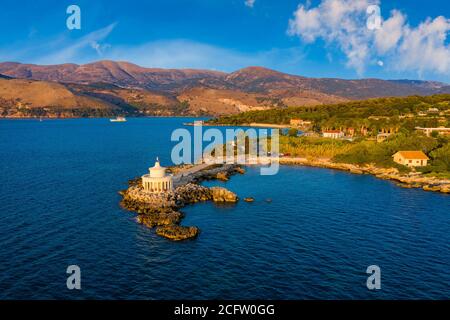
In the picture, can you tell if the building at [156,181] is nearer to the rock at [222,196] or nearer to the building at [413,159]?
the rock at [222,196]

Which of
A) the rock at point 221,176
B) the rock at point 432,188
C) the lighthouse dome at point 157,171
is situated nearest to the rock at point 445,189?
the rock at point 432,188

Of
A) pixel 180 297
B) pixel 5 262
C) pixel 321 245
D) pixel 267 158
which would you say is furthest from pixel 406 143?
pixel 5 262

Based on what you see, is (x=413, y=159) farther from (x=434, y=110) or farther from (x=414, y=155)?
(x=434, y=110)

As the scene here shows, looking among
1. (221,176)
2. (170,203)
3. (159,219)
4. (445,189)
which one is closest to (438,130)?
(445,189)

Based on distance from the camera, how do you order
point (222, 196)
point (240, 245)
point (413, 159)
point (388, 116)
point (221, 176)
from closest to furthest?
point (240, 245) → point (222, 196) → point (221, 176) → point (413, 159) → point (388, 116)

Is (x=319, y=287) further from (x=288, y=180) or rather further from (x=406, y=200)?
(x=288, y=180)

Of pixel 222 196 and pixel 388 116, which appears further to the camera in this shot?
pixel 388 116
